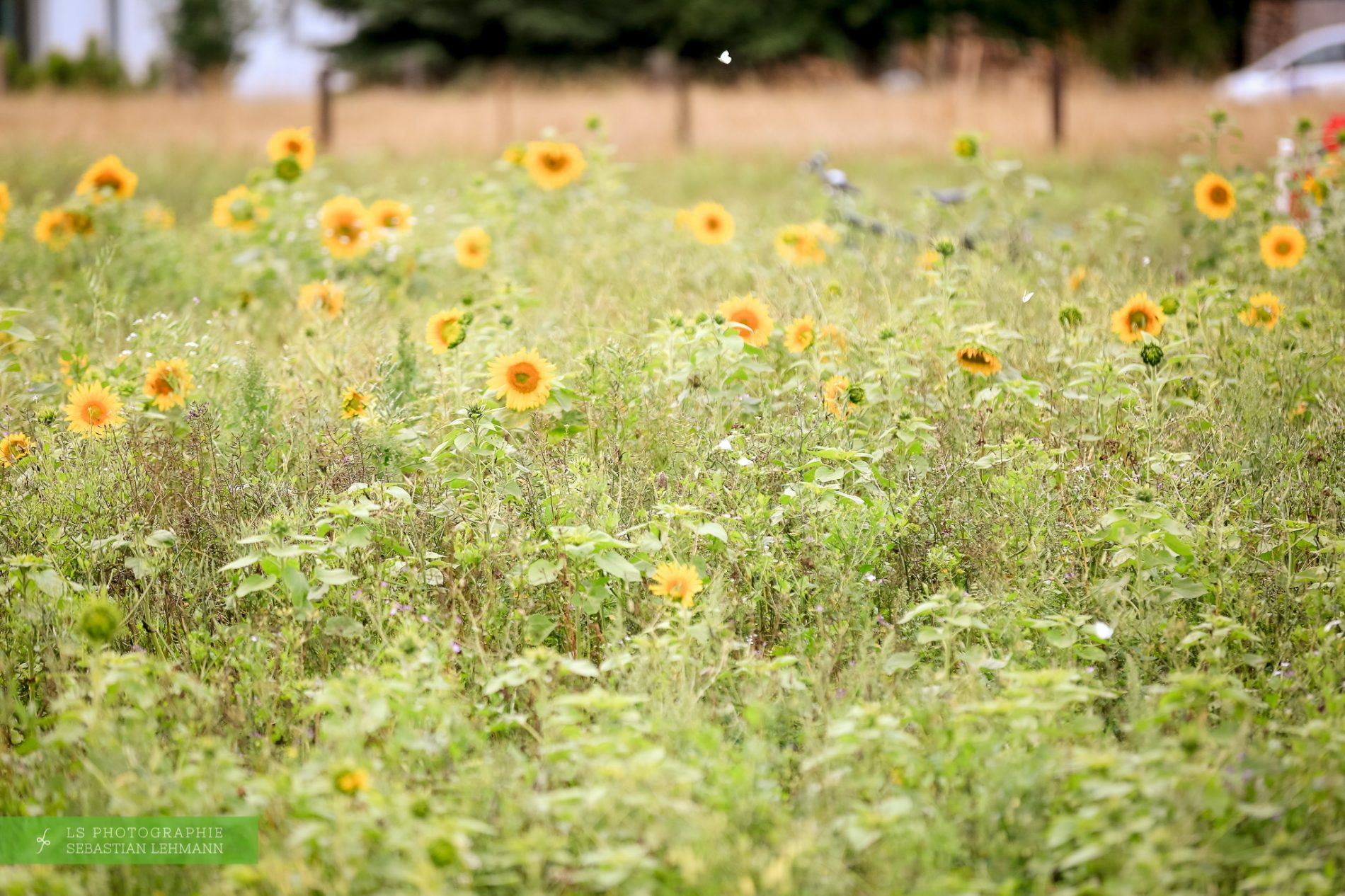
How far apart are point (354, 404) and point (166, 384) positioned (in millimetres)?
531

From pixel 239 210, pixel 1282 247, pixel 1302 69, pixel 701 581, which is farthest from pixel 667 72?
pixel 701 581

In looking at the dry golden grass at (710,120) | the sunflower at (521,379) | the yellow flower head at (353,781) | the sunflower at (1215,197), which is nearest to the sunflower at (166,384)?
the sunflower at (521,379)

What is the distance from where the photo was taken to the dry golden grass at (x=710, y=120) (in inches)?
476

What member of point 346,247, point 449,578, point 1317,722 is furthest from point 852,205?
point 1317,722

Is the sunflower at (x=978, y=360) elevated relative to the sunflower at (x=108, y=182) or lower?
lower

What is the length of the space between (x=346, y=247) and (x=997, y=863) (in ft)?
11.9

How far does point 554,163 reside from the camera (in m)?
5.36

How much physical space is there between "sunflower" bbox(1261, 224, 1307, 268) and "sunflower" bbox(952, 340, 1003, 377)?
1691 millimetres

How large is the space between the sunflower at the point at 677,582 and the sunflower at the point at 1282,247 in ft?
9.91

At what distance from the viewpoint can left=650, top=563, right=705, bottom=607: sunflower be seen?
96.3 inches

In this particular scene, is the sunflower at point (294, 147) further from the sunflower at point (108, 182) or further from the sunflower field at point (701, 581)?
the sunflower field at point (701, 581)

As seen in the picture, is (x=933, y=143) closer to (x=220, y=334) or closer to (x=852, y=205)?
(x=852, y=205)

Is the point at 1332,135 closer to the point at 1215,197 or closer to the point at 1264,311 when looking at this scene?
the point at 1215,197

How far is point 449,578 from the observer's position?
2.67 m
